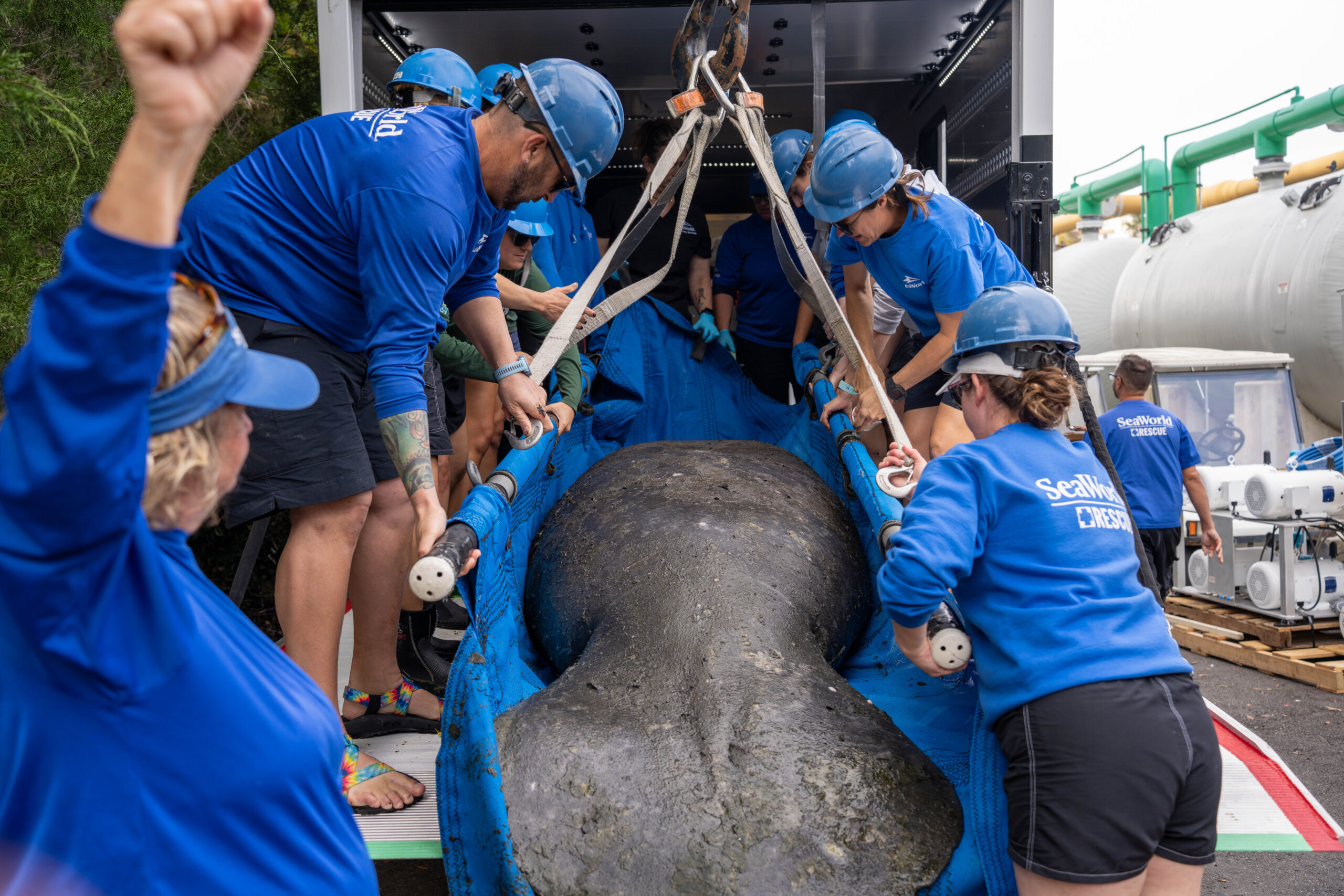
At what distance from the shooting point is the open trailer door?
3188 millimetres

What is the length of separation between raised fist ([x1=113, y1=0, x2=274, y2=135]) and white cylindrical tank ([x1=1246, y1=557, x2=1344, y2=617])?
701 cm

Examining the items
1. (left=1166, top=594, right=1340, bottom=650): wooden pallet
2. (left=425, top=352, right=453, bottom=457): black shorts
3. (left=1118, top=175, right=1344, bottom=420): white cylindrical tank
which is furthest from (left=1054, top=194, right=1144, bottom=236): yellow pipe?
(left=425, top=352, right=453, bottom=457): black shorts

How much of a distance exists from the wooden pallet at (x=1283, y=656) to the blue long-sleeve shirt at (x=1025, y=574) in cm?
410

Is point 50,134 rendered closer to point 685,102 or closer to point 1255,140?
point 685,102

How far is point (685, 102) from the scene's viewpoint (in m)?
2.93

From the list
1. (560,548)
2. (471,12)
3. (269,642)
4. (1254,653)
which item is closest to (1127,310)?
(1254,653)

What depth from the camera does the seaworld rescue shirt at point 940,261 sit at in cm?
289

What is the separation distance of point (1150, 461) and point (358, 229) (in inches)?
200

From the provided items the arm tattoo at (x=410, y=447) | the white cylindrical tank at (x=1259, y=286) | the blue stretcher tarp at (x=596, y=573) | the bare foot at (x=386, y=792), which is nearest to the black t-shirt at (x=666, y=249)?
the blue stretcher tarp at (x=596, y=573)

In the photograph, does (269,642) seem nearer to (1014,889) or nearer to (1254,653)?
(1014,889)

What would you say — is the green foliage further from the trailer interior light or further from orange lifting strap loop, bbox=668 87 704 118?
the trailer interior light

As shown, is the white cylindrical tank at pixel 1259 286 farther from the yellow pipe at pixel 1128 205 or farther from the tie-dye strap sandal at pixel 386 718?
the tie-dye strap sandal at pixel 386 718

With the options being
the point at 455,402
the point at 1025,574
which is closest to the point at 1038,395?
the point at 1025,574

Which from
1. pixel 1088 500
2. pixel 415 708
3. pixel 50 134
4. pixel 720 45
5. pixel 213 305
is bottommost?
pixel 415 708
